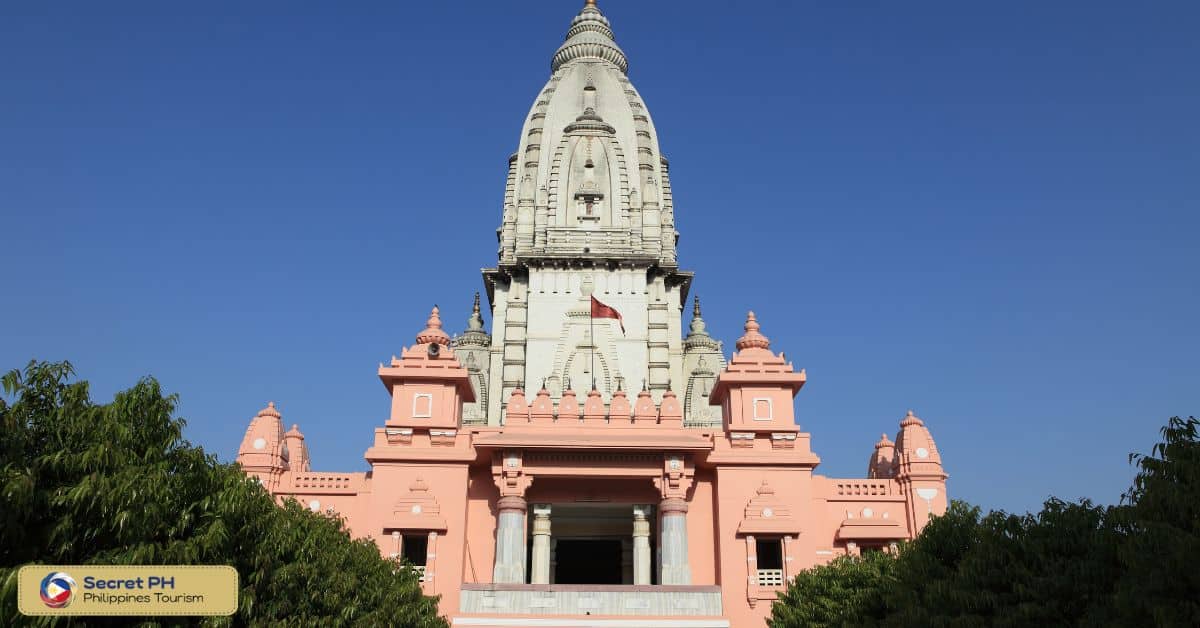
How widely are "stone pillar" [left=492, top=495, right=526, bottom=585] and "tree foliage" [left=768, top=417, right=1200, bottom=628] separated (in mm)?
6333

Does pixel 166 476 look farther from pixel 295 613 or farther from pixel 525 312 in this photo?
pixel 525 312

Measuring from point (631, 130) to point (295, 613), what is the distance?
119 ft

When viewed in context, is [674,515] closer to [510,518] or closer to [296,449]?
[510,518]

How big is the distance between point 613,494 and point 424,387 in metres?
5.77

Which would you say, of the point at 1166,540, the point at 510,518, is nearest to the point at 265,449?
the point at 510,518

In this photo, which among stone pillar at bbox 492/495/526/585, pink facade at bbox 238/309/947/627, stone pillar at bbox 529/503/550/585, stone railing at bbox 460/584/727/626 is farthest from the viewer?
stone pillar at bbox 529/503/550/585

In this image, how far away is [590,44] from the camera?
53.3 metres

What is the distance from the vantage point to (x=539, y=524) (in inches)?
963

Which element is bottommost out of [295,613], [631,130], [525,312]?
[295,613]

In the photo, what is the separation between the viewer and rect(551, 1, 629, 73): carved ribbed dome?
53312 millimetres

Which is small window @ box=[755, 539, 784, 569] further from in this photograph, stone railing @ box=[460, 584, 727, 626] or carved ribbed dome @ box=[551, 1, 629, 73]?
carved ribbed dome @ box=[551, 1, 629, 73]

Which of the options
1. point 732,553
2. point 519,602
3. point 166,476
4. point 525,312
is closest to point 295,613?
point 166,476

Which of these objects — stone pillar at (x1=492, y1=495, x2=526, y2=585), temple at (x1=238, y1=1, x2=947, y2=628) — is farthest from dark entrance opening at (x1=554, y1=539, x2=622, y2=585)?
stone pillar at (x1=492, y1=495, x2=526, y2=585)

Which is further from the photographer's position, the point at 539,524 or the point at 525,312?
the point at 525,312
